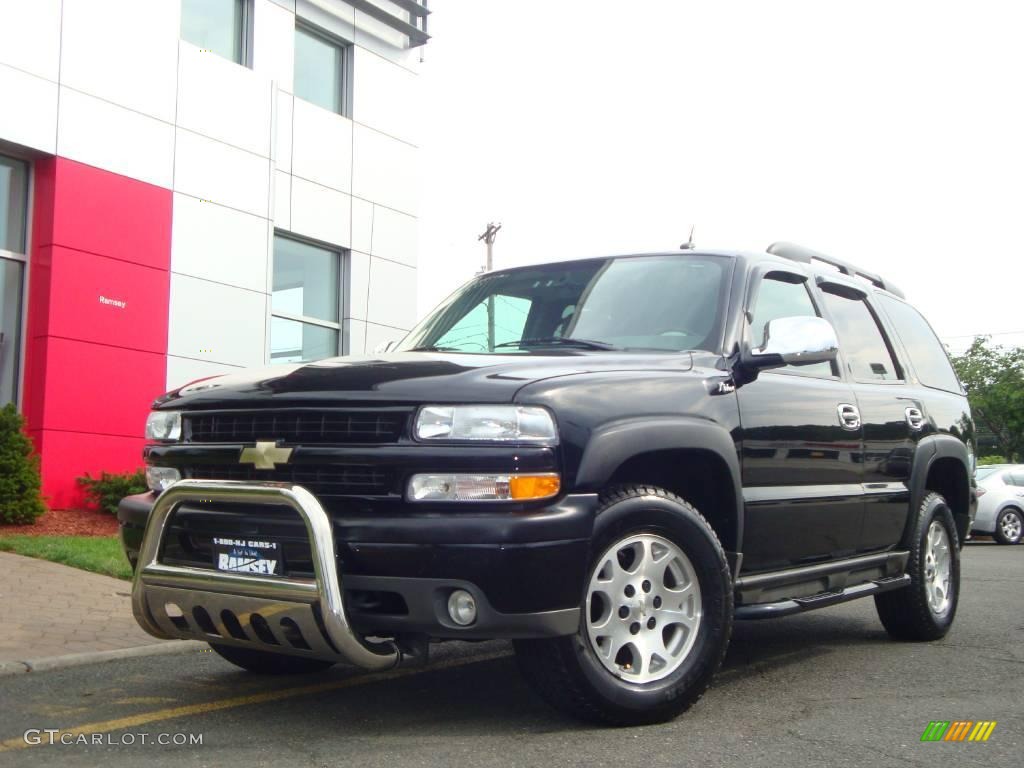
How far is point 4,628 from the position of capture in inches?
259

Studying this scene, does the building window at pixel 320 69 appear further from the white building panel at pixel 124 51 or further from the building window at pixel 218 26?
the white building panel at pixel 124 51

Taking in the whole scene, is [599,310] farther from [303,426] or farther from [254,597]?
[254,597]

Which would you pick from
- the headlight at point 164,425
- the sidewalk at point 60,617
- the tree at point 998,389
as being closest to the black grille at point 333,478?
the headlight at point 164,425

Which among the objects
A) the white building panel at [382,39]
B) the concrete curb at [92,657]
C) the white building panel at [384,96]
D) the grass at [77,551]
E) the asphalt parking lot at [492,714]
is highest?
the white building panel at [382,39]

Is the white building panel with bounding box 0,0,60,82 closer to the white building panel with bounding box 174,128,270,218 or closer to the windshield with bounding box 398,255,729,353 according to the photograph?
the white building panel with bounding box 174,128,270,218

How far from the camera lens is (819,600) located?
5250 millimetres

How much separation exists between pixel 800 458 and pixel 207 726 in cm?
274

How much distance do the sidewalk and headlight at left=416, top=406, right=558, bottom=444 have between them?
292cm

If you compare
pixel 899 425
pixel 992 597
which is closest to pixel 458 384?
pixel 899 425

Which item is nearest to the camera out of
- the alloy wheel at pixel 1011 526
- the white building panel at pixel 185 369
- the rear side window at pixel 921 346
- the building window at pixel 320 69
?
the rear side window at pixel 921 346

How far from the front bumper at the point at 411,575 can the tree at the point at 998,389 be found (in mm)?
54358

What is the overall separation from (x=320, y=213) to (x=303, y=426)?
45.8ft

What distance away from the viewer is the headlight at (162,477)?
15.0ft

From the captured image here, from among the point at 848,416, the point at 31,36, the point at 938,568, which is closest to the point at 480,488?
the point at 848,416
